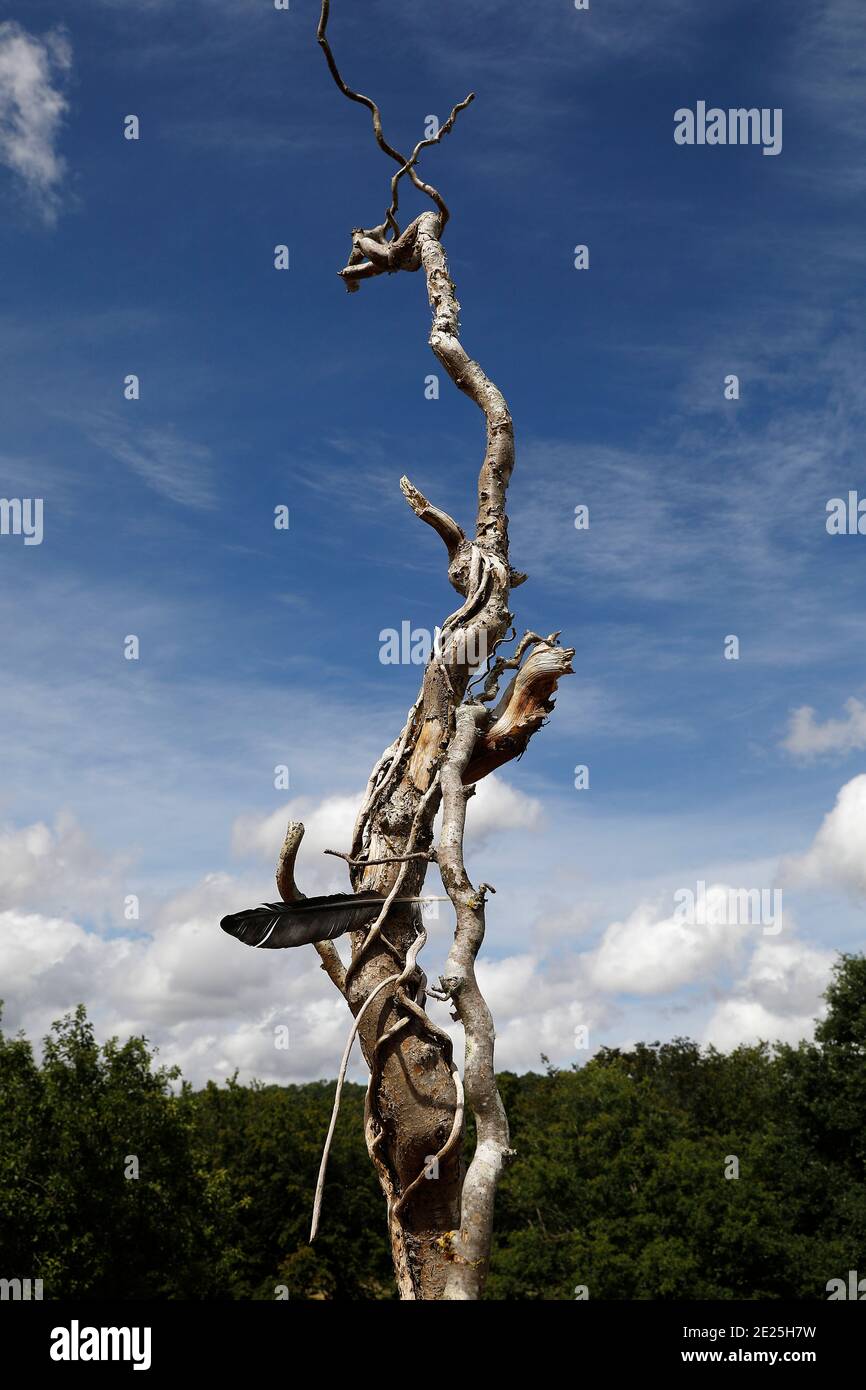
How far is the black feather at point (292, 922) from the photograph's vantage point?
406 cm

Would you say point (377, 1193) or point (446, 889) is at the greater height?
point (446, 889)

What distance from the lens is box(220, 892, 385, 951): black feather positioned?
13.3 ft

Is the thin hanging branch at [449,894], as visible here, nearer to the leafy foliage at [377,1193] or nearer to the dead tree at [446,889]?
the dead tree at [446,889]

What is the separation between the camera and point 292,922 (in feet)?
13.4

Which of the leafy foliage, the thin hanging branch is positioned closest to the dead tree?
the thin hanging branch

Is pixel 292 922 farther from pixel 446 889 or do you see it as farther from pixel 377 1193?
pixel 377 1193

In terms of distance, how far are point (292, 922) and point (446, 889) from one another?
68 centimetres

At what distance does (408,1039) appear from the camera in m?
4.06

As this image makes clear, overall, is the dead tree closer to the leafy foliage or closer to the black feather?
the black feather

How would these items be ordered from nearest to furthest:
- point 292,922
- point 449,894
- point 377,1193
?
point 449,894 < point 292,922 < point 377,1193

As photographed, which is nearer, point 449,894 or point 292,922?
point 449,894

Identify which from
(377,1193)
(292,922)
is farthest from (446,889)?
(377,1193)

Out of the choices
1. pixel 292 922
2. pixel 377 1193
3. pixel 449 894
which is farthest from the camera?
pixel 377 1193
